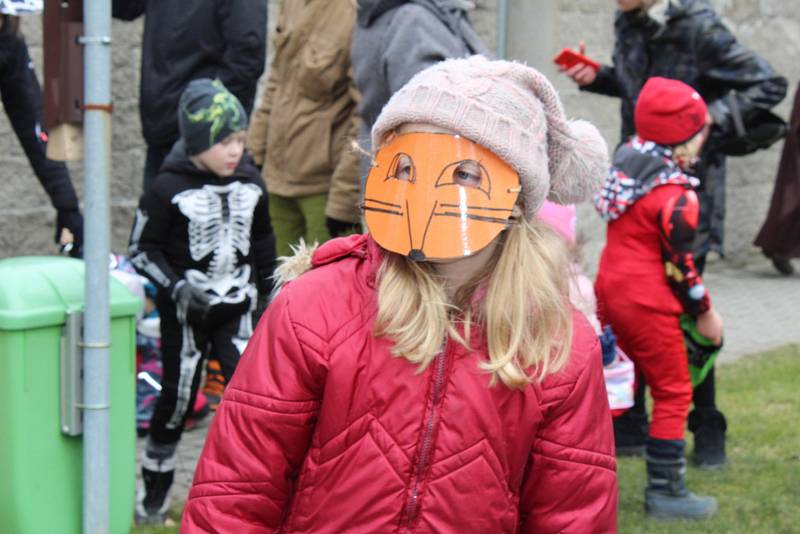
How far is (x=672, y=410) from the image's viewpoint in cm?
491

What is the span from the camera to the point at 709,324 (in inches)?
194

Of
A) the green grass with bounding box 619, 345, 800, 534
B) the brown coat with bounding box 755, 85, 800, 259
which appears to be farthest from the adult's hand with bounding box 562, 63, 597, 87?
the brown coat with bounding box 755, 85, 800, 259

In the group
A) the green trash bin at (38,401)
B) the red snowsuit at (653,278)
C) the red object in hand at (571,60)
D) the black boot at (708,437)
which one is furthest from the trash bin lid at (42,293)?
the red object in hand at (571,60)

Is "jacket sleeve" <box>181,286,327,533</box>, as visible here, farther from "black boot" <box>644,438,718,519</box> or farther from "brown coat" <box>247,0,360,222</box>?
"brown coat" <box>247,0,360,222</box>

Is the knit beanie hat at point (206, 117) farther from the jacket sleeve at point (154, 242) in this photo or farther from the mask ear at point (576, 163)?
the mask ear at point (576, 163)

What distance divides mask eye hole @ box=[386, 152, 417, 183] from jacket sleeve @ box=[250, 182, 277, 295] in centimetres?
214

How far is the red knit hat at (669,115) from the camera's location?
4.90 m

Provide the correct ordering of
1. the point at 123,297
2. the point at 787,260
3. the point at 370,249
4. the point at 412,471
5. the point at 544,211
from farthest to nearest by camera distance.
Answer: the point at 787,260, the point at 544,211, the point at 123,297, the point at 370,249, the point at 412,471

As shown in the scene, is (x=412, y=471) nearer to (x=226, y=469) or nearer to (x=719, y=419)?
(x=226, y=469)

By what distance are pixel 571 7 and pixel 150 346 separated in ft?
14.3

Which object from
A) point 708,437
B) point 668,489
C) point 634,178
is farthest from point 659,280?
point 708,437

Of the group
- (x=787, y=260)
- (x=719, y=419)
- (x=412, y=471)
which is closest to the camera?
(x=412, y=471)

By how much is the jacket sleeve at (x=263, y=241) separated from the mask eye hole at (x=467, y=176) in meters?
2.18

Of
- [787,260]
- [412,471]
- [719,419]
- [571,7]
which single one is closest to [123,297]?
[412,471]
